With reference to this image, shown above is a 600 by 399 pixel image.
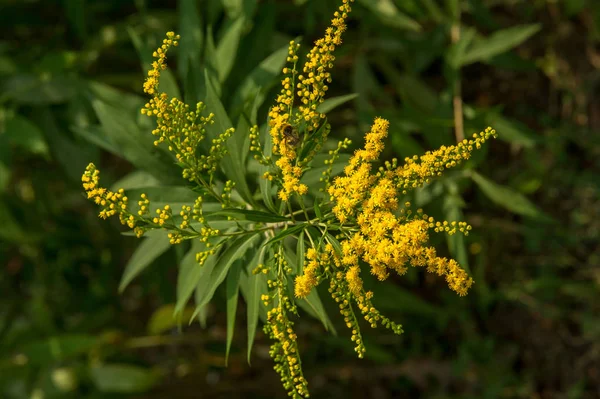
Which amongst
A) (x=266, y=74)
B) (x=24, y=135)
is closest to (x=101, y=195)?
(x=266, y=74)

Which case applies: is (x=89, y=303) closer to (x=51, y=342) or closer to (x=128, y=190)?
(x=51, y=342)

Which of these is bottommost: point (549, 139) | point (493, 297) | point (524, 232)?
point (493, 297)

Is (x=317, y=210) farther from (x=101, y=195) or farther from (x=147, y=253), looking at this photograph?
(x=147, y=253)

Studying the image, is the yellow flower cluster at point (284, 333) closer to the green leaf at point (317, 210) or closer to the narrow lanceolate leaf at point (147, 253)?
the green leaf at point (317, 210)

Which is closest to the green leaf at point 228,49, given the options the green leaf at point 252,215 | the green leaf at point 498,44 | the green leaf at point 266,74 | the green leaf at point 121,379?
the green leaf at point 266,74

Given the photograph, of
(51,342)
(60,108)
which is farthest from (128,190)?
(51,342)

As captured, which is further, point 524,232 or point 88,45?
point 524,232
